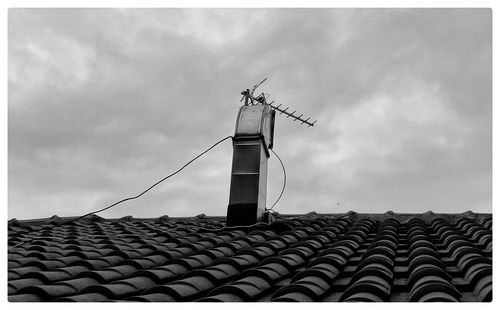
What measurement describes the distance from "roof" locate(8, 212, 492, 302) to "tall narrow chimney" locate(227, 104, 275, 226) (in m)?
0.35

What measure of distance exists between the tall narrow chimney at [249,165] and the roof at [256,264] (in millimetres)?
346

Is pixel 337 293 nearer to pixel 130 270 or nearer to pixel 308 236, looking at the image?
pixel 130 270

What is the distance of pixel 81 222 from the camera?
9.29 m

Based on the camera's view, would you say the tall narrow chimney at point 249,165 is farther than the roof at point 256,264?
Yes

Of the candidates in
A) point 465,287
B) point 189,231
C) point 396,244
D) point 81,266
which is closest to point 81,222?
point 189,231

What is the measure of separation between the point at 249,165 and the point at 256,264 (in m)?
3.20

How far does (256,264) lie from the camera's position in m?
5.03

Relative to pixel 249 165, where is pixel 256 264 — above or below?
below

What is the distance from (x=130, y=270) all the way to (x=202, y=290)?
102 cm

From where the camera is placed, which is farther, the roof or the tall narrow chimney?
the tall narrow chimney

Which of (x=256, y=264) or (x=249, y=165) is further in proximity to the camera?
(x=249, y=165)

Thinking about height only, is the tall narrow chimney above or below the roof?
above

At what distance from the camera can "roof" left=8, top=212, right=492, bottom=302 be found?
3645 mm

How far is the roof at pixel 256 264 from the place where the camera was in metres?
3.64
